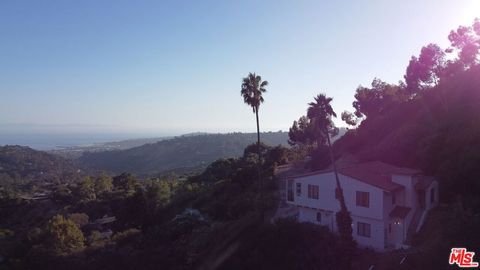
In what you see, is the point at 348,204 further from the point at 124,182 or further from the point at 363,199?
the point at 124,182

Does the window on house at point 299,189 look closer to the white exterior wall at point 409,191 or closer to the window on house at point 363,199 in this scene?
the window on house at point 363,199

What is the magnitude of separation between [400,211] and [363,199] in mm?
2297

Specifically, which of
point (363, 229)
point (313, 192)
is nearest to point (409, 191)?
point (363, 229)

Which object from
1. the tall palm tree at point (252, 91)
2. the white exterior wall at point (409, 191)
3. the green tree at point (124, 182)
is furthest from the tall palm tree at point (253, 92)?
the green tree at point (124, 182)

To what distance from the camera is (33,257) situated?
35.4 metres

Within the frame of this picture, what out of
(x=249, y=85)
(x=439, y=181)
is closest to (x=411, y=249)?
(x=439, y=181)

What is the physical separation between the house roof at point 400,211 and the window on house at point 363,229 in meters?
1.61

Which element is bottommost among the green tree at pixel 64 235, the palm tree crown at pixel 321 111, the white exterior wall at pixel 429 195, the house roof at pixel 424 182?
the green tree at pixel 64 235

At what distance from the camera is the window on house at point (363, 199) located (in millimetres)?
26625

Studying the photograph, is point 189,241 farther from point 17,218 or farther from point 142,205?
point 17,218

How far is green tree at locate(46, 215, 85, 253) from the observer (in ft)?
129

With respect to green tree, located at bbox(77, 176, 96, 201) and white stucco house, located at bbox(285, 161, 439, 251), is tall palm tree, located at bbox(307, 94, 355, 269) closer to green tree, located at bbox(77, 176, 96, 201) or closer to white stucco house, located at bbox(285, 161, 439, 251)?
white stucco house, located at bbox(285, 161, 439, 251)

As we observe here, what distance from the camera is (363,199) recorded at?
2684 cm

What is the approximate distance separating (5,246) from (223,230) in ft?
87.9
